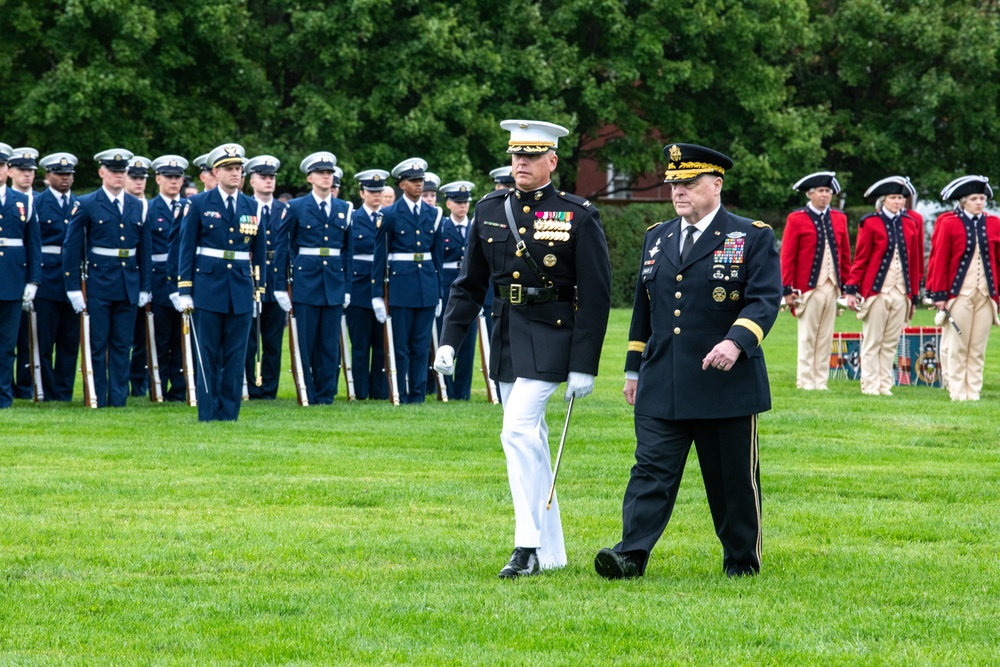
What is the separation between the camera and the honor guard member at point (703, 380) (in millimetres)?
7461

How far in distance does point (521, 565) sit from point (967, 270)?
33.5ft

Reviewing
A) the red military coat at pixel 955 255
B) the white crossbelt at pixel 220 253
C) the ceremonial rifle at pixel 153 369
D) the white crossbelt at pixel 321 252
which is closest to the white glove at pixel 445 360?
the white crossbelt at pixel 220 253

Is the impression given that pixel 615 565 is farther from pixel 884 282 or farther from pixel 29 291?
pixel 884 282

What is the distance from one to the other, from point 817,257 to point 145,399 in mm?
7435

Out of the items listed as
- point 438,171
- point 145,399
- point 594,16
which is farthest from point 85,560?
point 594,16

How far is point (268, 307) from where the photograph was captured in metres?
17.2

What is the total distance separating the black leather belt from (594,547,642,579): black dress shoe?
4.06 ft

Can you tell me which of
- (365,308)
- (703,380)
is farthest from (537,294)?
(365,308)

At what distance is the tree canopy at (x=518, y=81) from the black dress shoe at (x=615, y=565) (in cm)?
2477

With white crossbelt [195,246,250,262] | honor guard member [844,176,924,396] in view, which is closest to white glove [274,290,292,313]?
white crossbelt [195,246,250,262]

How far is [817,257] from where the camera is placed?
59.1 ft

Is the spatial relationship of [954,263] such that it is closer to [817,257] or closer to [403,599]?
[817,257]

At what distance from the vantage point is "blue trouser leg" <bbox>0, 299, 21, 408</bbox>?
596 inches

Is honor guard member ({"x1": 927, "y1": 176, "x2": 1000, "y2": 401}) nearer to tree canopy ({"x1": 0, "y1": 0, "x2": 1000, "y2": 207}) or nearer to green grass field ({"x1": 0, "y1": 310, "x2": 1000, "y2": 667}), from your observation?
green grass field ({"x1": 0, "y1": 310, "x2": 1000, "y2": 667})
